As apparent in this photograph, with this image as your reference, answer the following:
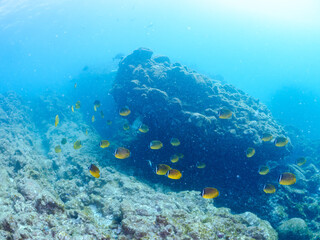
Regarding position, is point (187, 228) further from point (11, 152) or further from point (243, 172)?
point (11, 152)

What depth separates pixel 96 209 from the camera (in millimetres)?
5590

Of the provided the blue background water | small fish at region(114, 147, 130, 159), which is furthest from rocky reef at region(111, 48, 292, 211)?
the blue background water

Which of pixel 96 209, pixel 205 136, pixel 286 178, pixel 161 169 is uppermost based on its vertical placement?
pixel 286 178

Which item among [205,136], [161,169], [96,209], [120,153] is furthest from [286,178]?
[96,209]

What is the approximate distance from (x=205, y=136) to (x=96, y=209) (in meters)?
5.88

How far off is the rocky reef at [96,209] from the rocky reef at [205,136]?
228 cm

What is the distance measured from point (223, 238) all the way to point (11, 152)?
8988 mm

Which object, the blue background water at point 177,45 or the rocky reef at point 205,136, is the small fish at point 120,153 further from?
the blue background water at point 177,45

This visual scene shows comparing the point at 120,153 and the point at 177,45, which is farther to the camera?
the point at 177,45

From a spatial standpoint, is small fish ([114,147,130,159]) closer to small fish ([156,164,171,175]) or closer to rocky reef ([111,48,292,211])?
small fish ([156,164,171,175])

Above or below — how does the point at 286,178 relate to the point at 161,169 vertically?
above

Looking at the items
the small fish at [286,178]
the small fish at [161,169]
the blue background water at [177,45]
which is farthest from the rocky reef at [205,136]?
the blue background water at [177,45]

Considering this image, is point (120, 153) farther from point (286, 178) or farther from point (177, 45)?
point (177, 45)

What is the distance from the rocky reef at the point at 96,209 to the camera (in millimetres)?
3219
